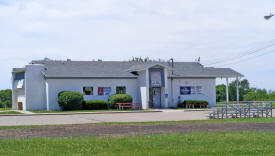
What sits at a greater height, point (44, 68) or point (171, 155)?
point (44, 68)

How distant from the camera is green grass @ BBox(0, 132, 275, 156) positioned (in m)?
9.96

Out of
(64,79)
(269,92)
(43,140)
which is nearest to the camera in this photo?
(43,140)

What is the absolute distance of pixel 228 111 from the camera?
81.6 ft

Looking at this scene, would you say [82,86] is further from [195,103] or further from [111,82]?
[195,103]

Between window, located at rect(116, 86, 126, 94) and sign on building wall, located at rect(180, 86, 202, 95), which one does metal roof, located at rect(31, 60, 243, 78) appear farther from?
sign on building wall, located at rect(180, 86, 202, 95)

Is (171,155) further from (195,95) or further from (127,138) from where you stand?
(195,95)

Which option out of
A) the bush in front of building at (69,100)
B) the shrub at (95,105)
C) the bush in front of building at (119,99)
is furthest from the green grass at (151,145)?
the shrub at (95,105)

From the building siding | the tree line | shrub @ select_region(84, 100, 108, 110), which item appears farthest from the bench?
the tree line

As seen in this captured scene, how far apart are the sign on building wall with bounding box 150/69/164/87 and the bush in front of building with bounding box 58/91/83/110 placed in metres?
7.59

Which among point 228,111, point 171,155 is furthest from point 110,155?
point 228,111

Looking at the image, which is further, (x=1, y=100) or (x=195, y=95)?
(x=1, y=100)

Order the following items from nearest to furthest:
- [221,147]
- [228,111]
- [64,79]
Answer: [221,147] → [228,111] → [64,79]

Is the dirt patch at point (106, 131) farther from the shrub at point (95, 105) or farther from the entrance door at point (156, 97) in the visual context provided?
the entrance door at point (156, 97)

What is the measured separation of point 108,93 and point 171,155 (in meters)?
31.5
